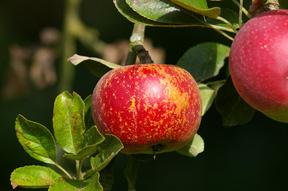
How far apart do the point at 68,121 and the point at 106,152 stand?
4.0 inches

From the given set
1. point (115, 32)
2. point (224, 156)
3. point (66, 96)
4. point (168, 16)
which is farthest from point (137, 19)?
point (115, 32)

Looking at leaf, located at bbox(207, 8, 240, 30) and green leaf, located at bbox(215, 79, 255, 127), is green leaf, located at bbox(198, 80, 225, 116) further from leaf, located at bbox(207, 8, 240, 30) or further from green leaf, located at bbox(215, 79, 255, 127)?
leaf, located at bbox(207, 8, 240, 30)

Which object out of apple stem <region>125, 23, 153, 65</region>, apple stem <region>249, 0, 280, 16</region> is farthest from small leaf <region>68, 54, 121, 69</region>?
apple stem <region>249, 0, 280, 16</region>

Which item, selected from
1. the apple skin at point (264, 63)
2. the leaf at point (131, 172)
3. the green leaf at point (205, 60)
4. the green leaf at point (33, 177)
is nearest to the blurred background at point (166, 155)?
the green leaf at point (205, 60)

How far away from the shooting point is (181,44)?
11.1 ft

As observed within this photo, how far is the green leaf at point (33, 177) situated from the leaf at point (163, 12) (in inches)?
12.4

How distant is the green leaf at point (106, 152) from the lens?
139cm

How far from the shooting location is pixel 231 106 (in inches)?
64.2

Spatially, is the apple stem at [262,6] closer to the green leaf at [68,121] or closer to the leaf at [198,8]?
the leaf at [198,8]

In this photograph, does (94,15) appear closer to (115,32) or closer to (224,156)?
(115,32)

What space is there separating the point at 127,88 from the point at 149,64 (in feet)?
0.24

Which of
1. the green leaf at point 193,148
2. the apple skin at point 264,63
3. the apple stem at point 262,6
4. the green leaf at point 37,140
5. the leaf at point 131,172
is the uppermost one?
the apple stem at point 262,6

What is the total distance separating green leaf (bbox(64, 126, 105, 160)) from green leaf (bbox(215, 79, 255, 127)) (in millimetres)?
305

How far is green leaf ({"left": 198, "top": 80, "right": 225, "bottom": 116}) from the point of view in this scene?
1.61 metres
